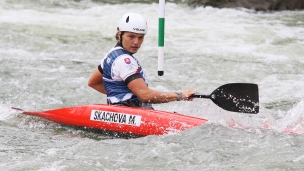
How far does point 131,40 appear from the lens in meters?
5.83

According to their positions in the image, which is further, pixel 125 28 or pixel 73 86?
pixel 73 86

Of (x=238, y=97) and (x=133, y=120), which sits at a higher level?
(x=238, y=97)

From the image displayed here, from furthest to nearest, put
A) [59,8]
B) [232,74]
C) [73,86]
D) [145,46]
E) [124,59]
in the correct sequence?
[59,8]
[145,46]
[232,74]
[73,86]
[124,59]

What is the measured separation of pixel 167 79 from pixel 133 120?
10.7 feet

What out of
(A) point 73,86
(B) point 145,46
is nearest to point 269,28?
(B) point 145,46

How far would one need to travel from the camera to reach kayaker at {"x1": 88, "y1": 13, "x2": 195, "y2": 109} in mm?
5684

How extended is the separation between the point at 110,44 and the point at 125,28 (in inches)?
220

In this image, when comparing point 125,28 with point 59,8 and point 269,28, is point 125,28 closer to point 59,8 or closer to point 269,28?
point 269,28

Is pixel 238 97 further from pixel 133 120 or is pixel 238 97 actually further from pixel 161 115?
pixel 133 120

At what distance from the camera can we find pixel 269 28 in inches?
473

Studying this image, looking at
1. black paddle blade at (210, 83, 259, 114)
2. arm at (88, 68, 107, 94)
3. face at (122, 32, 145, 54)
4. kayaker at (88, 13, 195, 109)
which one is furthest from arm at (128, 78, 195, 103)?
arm at (88, 68, 107, 94)

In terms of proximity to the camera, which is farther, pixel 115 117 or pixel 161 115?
pixel 115 117

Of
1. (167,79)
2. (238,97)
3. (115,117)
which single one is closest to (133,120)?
(115,117)

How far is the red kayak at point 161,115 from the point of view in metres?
5.76
